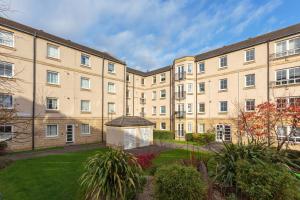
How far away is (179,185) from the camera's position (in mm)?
5629

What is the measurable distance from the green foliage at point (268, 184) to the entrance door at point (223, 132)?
19.7m

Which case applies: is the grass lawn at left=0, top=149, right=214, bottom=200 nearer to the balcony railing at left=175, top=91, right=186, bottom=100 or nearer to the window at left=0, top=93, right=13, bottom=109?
the window at left=0, top=93, right=13, bottom=109

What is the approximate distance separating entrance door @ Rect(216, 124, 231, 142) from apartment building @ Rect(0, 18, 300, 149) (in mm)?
138

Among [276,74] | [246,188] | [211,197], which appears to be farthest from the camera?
[276,74]

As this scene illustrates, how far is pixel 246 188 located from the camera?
573cm

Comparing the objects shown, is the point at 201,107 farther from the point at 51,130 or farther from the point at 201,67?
the point at 51,130

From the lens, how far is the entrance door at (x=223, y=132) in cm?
2450

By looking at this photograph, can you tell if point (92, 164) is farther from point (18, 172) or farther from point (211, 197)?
point (18, 172)

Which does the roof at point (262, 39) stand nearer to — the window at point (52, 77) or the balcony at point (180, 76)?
the balcony at point (180, 76)

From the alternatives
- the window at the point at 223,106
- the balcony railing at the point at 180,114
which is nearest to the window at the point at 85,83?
the balcony railing at the point at 180,114

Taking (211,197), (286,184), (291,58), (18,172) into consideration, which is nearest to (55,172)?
(18,172)

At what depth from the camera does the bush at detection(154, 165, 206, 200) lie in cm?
556

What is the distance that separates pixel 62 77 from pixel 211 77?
2123cm

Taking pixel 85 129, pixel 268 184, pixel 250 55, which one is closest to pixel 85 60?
pixel 85 129
